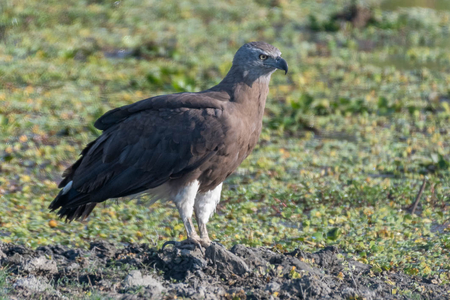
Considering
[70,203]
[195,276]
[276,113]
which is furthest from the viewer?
[276,113]

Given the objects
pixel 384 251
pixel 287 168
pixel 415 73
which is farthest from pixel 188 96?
pixel 415 73

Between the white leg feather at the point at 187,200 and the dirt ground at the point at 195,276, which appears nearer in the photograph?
the dirt ground at the point at 195,276

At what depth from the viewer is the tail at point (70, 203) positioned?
5172 millimetres

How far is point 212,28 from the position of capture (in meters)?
14.1

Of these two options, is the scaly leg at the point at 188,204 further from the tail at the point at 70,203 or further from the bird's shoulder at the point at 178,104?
the tail at the point at 70,203

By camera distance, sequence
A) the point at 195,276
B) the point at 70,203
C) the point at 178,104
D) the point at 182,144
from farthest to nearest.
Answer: the point at 70,203 → the point at 178,104 → the point at 182,144 → the point at 195,276

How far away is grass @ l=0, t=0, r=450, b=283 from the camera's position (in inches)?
243

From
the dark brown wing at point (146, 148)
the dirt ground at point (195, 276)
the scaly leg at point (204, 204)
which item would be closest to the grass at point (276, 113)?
the dirt ground at point (195, 276)

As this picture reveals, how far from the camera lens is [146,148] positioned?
508cm

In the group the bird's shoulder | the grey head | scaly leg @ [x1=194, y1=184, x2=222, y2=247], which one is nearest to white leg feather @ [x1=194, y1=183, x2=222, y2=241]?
scaly leg @ [x1=194, y1=184, x2=222, y2=247]

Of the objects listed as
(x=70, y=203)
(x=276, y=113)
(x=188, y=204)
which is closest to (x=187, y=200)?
(x=188, y=204)

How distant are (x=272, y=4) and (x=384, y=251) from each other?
428 inches

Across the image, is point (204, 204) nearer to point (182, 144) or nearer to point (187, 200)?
point (187, 200)

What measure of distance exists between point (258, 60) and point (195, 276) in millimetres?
1719
